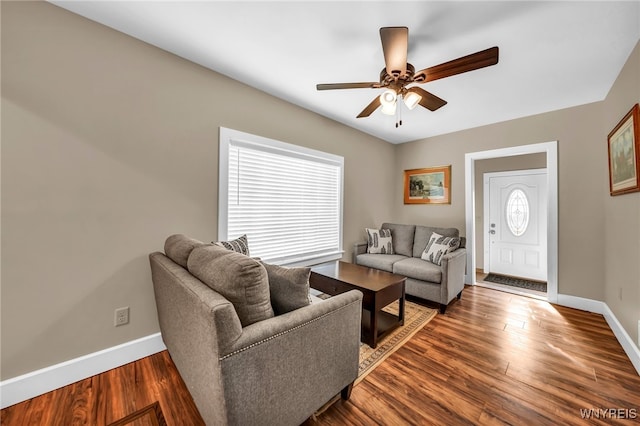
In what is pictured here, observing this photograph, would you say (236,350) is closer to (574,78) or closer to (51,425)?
(51,425)

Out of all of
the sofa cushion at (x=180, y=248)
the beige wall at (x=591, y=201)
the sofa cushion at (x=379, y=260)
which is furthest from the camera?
the sofa cushion at (x=379, y=260)

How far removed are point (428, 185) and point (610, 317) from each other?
8.80 feet

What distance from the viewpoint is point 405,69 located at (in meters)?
1.80

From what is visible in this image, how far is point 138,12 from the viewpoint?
171cm

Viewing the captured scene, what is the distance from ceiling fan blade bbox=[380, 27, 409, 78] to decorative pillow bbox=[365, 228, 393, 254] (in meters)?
2.55

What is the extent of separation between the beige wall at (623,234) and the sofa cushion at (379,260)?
82.6 inches

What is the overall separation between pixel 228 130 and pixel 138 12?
1021mm

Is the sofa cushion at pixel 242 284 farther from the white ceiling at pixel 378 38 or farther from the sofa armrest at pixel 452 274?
the sofa armrest at pixel 452 274

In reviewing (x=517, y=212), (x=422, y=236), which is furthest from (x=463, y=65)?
(x=517, y=212)

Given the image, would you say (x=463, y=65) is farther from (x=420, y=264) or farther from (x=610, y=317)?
(x=610, y=317)

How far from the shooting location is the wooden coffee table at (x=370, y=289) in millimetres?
2184

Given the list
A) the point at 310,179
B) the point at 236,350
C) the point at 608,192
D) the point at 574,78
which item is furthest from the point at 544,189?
the point at 236,350

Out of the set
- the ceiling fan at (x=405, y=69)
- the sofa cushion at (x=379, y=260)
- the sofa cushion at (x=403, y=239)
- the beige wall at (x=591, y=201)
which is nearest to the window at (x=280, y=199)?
the sofa cushion at (x=379, y=260)

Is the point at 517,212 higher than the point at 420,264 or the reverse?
higher
